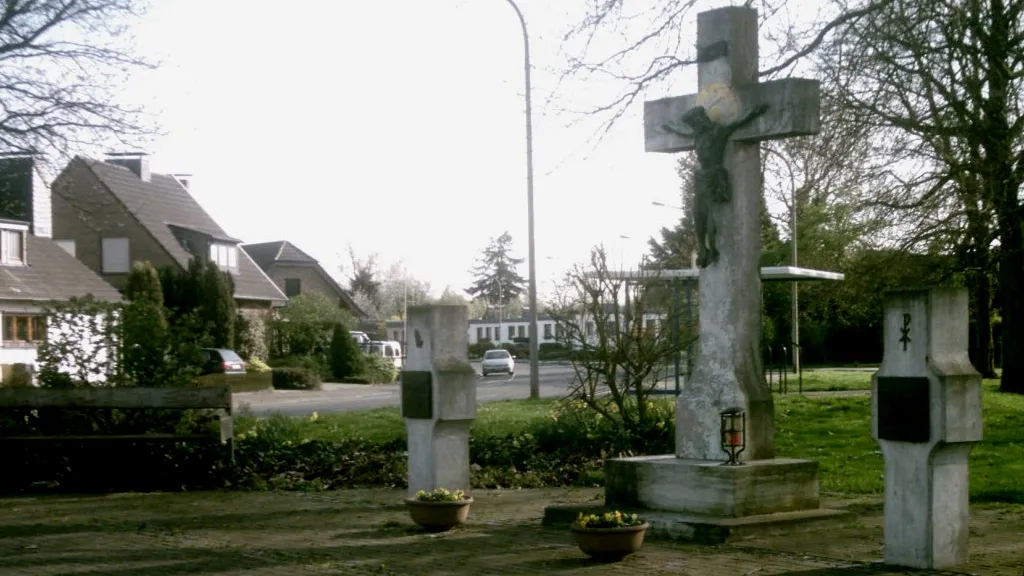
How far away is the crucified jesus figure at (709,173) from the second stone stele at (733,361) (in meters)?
0.04

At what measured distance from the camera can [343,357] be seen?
2138 inches

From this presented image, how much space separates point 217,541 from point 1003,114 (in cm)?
1407

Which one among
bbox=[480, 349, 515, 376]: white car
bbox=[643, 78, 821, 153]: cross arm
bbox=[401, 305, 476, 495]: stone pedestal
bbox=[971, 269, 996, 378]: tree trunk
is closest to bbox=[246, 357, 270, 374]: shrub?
bbox=[480, 349, 515, 376]: white car

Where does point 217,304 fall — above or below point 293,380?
above

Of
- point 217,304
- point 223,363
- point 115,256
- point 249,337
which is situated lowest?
point 223,363

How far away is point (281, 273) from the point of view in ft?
276

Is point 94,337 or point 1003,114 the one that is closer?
point 94,337

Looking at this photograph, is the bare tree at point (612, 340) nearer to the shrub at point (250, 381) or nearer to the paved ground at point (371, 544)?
the paved ground at point (371, 544)

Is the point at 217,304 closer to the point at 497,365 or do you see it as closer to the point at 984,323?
the point at 497,365

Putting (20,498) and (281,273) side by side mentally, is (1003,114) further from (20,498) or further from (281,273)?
(281,273)

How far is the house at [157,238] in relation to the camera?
5806cm

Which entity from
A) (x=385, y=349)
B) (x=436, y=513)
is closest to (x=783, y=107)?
(x=436, y=513)

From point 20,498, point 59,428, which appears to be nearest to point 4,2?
point 59,428

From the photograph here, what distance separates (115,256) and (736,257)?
52.4 meters
